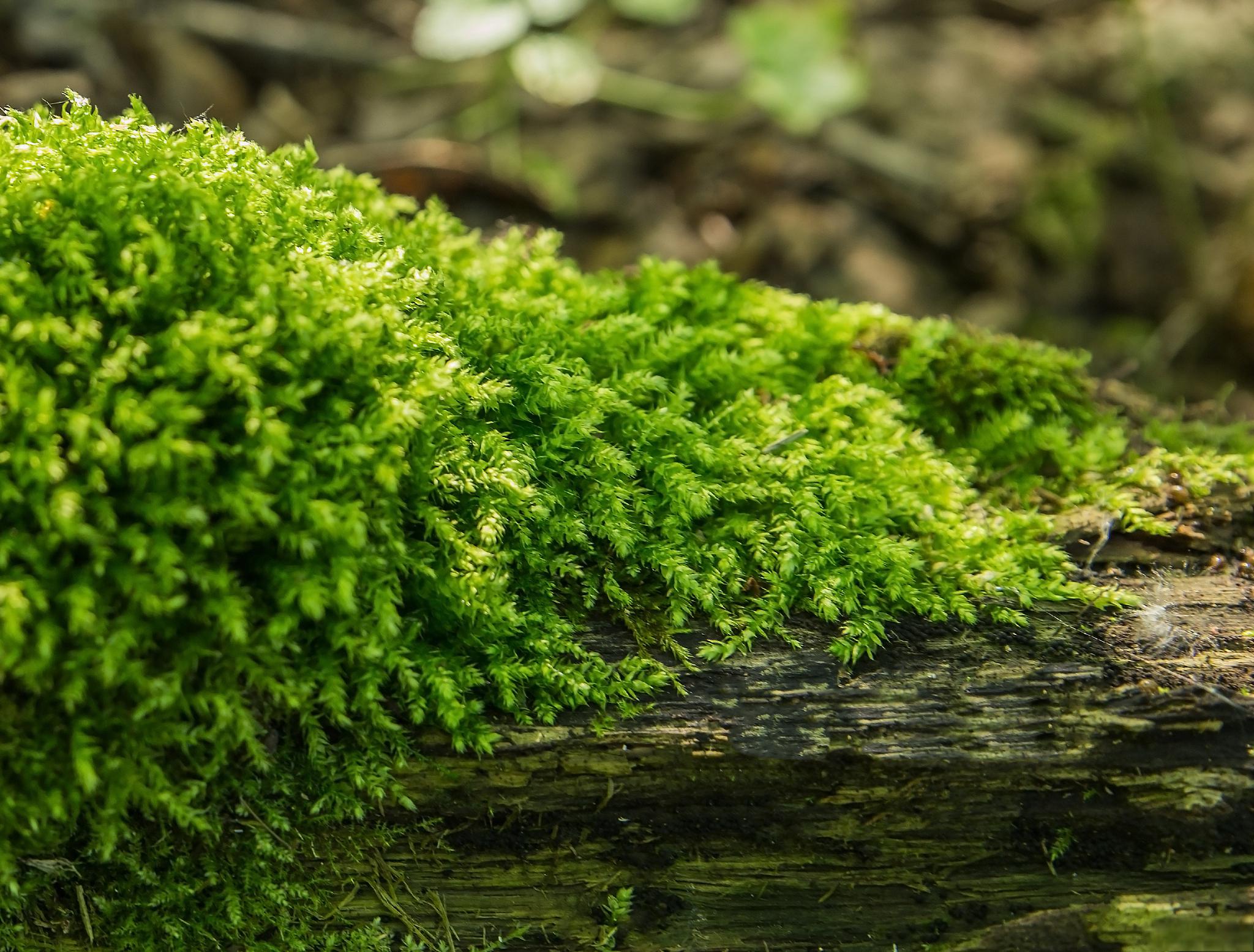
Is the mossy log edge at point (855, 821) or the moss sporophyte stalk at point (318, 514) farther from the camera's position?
the mossy log edge at point (855, 821)

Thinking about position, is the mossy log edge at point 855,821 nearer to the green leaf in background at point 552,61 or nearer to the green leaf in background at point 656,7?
the green leaf in background at point 552,61

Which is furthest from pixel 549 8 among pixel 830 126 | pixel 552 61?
pixel 830 126

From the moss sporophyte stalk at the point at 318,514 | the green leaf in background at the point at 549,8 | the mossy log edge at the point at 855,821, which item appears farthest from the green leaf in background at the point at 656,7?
the mossy log edge at the point at 855,821

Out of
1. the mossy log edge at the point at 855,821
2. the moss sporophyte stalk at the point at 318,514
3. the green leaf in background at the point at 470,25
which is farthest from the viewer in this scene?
the green leaf in background at the point at 470,25

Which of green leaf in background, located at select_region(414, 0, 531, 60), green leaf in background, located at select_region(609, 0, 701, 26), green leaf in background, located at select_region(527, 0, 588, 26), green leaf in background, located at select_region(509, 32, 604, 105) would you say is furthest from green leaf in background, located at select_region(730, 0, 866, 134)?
green leaf in background, located at select_region(414, 0, 531, 60)

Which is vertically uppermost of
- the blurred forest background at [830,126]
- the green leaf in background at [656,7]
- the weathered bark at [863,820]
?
the green leaf in background at [656,7]

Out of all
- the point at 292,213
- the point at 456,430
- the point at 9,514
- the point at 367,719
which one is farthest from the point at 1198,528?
the point at 9,514

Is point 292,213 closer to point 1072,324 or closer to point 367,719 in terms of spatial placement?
point 367,719
